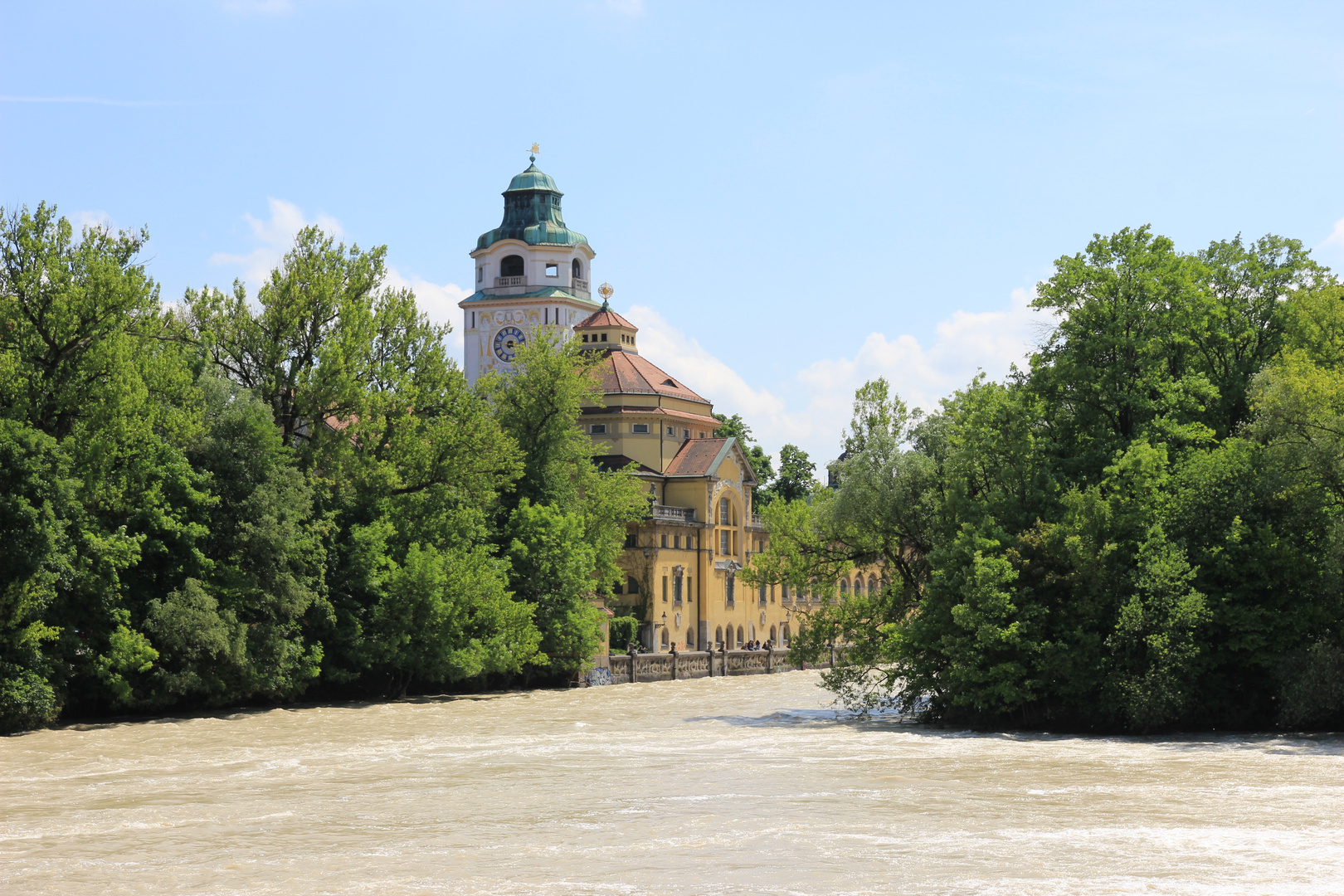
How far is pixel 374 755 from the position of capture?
36.2 m

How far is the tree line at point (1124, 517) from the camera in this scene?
123 ft

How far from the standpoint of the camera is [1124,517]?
3906cm

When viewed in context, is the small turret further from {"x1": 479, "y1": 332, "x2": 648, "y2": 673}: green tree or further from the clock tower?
{"x1": 479, "y1": 332, "x2": 648, "y2": 673}: green tree

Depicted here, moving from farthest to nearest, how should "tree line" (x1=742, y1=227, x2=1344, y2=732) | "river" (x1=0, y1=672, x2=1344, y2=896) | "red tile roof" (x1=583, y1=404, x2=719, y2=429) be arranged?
"red tile roof" (x1=583, y1=404, x2=719, y2=429) → "tree line" (x1=742, y1=227, x2=1344, y2=732) → "river" (x1=0, y1=672, x2=1344, y2=896)

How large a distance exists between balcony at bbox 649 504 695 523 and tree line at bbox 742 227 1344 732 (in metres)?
39.6

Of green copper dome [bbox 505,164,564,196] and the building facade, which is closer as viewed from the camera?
the building facade

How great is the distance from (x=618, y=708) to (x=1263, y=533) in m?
24.5

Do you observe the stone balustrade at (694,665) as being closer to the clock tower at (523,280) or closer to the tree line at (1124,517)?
the tree line at (1124,517)

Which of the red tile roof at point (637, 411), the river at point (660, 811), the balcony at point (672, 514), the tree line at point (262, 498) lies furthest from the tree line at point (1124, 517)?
the red tile roof at point (637, 411)

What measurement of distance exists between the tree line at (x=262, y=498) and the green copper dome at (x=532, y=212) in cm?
5736

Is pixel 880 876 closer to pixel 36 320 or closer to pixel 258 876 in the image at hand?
pixel 258 876

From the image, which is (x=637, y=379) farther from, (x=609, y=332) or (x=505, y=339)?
(x=505, y=339)

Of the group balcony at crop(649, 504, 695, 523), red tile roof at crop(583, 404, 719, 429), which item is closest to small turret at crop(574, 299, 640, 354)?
red tile roof at crop(583, 404, 719, 429)

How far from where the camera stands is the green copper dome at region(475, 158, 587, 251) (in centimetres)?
12044
